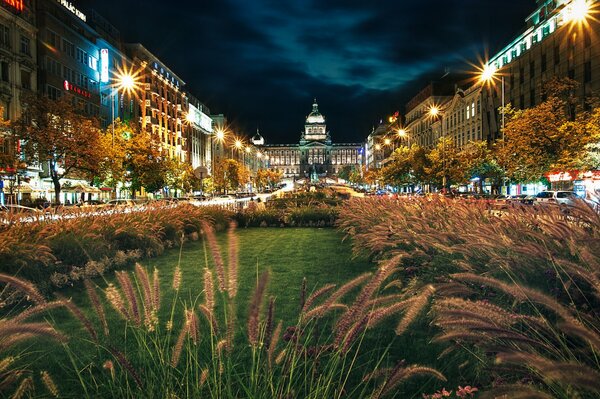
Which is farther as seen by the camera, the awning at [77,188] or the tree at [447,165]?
the tree at [447,165]

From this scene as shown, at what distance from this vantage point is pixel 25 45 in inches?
1885

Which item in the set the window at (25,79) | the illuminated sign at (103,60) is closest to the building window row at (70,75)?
the illuminated sign at (103,60)

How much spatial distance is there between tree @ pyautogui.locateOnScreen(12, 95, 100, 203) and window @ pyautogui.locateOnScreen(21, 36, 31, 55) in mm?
9408

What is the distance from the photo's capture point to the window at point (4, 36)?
43.6 meters

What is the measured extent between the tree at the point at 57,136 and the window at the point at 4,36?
22.8ft

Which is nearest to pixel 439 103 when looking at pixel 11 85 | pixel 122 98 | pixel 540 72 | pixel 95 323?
pixel 540 72

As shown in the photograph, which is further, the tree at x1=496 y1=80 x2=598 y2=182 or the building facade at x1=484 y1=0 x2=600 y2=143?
the building facade at x1=484 y1=0 x2=600 y2=143

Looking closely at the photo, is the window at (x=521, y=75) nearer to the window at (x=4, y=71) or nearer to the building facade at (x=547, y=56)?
the building facade at (x=547, y=56)

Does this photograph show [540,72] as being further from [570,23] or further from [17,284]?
[17,284]

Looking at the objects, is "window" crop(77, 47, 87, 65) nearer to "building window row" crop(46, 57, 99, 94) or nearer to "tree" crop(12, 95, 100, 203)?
"building window row" crop(46, 57, 99, 94)

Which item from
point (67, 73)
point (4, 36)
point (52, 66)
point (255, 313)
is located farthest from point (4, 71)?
point (255, 313)

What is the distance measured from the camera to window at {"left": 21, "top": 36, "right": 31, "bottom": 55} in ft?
155

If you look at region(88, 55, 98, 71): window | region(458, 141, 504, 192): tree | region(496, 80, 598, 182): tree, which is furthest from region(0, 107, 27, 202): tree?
region(458, 141, 504, 192): tree

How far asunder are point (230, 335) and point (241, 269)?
9118mm
